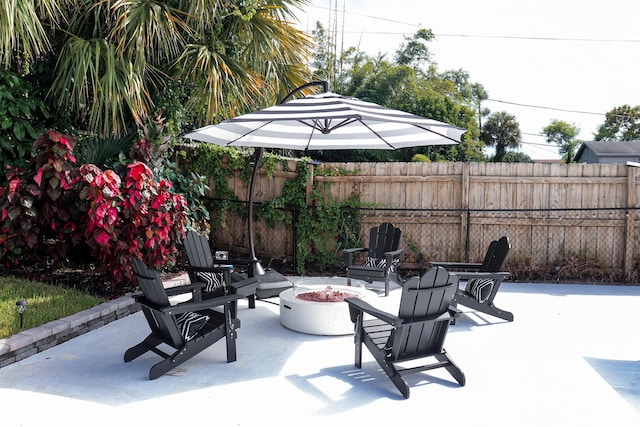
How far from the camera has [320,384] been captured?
144 inches

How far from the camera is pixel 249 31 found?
23.0ft

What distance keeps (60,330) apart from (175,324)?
4.17 feet

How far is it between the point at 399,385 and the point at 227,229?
5.52 meters

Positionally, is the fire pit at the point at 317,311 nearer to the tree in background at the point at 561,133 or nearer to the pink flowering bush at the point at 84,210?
the pink flowering bush at the point at 84,210

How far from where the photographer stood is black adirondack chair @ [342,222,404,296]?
6238mm

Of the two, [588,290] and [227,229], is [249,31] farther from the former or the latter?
[588,290]

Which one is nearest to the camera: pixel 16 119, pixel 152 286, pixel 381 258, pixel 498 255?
pixel 152 286

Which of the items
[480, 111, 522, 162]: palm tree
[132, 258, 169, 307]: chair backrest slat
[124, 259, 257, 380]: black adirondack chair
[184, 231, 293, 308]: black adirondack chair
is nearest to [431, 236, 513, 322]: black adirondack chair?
[184, 231, 293, 308]: black adirondack chair

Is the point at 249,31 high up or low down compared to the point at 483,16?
down

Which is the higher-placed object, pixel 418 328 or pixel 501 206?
pixel 501 206

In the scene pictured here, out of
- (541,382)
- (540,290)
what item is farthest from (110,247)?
(540,290)

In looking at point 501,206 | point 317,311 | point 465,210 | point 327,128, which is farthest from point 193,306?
point 501,206

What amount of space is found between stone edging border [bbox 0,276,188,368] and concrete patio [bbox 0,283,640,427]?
0.28ft

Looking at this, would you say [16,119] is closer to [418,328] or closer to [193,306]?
[193,306]
